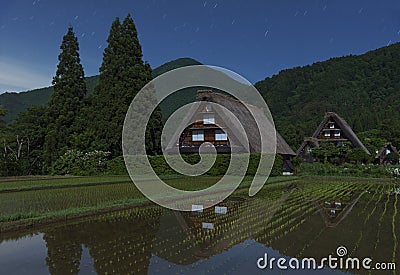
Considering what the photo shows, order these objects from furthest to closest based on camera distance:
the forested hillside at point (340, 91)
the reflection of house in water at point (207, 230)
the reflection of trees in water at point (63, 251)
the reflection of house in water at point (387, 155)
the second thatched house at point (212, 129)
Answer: the forested hillside at point (340, 91)
the reflection of house in water at point (387, 155)
the second thatched house at point (212, 129)
the reflection of house in water at point (207, 230)
the reflection of trees in water at point (63, 251)

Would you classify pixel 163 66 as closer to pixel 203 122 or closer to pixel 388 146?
pixel 203 122

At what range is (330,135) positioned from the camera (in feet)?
120

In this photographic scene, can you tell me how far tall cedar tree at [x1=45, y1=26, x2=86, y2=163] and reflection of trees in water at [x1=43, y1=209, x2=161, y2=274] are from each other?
651 inches

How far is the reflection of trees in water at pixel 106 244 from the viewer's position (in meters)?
4.39

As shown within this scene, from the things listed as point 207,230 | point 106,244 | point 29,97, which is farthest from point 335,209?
point 29,97

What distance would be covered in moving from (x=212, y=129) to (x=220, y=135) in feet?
2.12

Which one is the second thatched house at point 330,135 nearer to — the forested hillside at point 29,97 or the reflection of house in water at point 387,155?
the reflection of house in water at point 387,155

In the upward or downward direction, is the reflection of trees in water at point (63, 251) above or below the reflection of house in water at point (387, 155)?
below

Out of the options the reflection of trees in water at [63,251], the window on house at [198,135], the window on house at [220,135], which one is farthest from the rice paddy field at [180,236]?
the window on house at [198,135]

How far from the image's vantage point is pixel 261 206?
9992 mm

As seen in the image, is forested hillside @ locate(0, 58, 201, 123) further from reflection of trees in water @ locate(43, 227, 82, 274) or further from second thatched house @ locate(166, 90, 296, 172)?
reflection of trees in water @ locate(43, 227, 82, 274)

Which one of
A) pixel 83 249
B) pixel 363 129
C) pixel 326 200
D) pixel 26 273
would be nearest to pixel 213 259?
pixel 83 249
